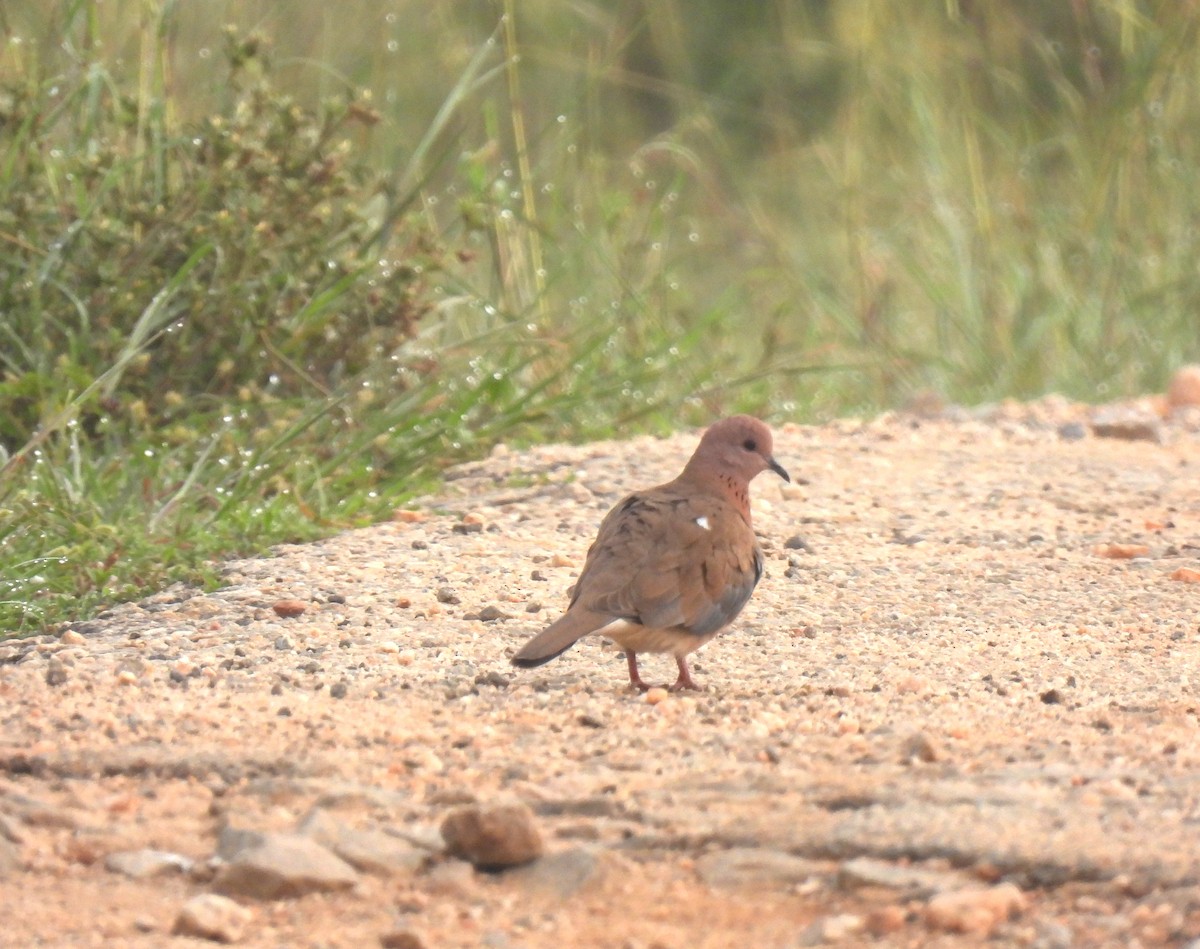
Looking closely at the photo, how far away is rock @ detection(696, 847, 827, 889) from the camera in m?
2.79

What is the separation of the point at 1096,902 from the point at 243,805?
1.30m

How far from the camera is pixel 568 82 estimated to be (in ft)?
35.7

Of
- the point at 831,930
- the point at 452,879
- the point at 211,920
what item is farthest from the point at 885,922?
the point at 211,920

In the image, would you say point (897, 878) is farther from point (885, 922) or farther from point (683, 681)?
point (683, 681)

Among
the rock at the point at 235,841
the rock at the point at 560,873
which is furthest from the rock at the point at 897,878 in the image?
the rock at the point at 235,841

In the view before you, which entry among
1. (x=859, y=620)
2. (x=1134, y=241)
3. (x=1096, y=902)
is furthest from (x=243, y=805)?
(x=1134, y=241)

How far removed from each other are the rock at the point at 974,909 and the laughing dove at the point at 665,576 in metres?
1.13

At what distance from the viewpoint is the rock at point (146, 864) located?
9.21ft

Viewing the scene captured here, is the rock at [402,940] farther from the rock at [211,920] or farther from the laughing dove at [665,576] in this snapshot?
the laughing dove at [665,576]

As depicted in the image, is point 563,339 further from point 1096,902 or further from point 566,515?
point 1096,902

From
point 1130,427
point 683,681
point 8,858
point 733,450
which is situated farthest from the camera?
point 1130,427

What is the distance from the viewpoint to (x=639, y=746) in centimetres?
334

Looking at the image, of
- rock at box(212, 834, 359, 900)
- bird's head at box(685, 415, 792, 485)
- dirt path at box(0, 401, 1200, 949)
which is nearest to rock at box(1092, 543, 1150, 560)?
dirt path at box(0, 401, 1200, 949)

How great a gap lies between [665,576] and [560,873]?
3.70 feet
